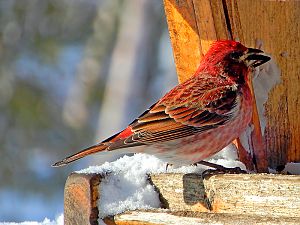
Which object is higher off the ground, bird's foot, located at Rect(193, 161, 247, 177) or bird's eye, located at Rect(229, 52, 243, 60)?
bird's eye, located at Rect(229, 52, 243, 60)

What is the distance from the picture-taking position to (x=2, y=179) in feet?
36.6

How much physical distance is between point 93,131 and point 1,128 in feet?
4.04

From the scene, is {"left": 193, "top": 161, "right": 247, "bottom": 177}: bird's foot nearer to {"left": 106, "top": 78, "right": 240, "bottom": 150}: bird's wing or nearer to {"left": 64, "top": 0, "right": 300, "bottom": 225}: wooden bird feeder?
{"left": 64, "top": 0, "right": 300, "bottom": 225}: wooden bird feeder

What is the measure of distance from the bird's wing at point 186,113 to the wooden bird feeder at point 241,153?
0.60ft

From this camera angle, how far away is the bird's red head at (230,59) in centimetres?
409

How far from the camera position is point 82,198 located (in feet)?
12.6

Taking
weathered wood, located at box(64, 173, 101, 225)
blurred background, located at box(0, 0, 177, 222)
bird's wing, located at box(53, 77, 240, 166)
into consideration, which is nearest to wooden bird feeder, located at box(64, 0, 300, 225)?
weathered wood, located at box(64, 173, 101, 225)

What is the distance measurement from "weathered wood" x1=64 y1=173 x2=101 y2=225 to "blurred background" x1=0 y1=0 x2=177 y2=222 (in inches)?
247

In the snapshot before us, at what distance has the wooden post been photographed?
3.93 meters

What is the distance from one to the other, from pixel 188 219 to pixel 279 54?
89 centimetres

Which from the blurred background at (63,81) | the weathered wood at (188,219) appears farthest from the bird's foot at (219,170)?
the blurred background at (63,81)

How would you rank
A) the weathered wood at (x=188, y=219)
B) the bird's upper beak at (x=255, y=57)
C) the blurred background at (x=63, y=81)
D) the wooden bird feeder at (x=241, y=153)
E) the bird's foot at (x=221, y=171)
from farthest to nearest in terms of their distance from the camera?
the blurred background at (x=63, y=81) < the bird's upper beak at (x=255, y=57) < the bird's foot at (x=221, y=171) < the wooden bird feeder at (x=241, y=153) < the weathered wood at (x=188, y=219)

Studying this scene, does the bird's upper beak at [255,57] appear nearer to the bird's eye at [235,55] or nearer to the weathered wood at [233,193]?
the bird's eye at [235,55]

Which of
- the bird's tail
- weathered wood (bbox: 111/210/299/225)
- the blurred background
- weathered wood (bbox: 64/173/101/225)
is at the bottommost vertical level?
weathered wood (bbox: 111/210/299/225)
